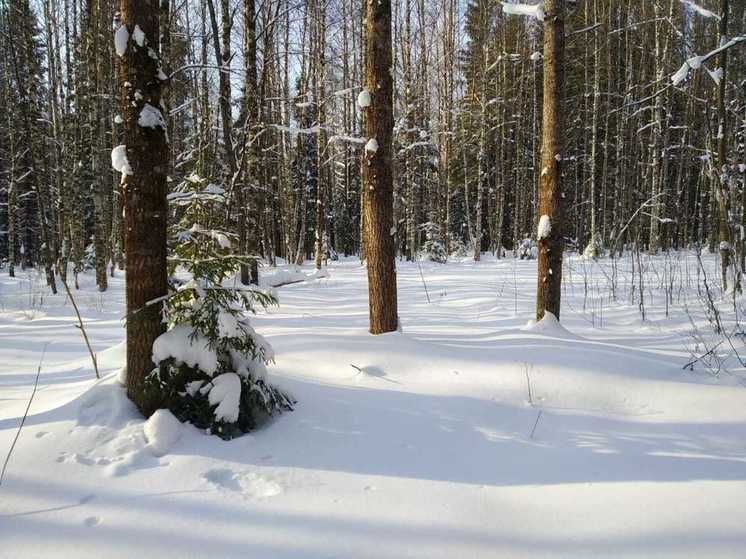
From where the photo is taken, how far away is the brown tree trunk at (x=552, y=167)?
496cm

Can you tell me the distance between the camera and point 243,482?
2400mm

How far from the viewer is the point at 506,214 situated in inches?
1266

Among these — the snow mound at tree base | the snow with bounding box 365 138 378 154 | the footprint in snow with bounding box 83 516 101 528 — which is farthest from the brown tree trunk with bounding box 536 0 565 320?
the footprint in snow with bounding box 83 516 101 528

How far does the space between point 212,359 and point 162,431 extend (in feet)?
1.64

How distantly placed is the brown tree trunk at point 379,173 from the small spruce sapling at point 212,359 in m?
1.61

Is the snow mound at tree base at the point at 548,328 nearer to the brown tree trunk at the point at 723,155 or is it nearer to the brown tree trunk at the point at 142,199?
the brown tree trunk at the point at 142,199

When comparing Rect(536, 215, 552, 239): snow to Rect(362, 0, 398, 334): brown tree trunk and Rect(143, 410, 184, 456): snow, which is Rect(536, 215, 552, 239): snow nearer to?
Rect(362, 0, 398, 334): brown tree trunk

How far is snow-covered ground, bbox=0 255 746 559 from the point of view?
6.55 ft

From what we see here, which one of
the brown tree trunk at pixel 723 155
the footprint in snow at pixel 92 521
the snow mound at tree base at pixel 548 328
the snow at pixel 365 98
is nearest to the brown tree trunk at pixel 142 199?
the footprint in snow at pixel 92 521

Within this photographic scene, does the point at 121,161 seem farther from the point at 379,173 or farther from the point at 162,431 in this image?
the point at 379,173

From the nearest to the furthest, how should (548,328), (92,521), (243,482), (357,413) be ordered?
(92,521) < (243,482) < (357,413) < (548,328)

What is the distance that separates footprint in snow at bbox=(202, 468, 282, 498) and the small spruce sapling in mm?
343

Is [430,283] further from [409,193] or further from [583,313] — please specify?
[409,193]

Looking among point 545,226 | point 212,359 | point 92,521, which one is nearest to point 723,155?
point 545,226
